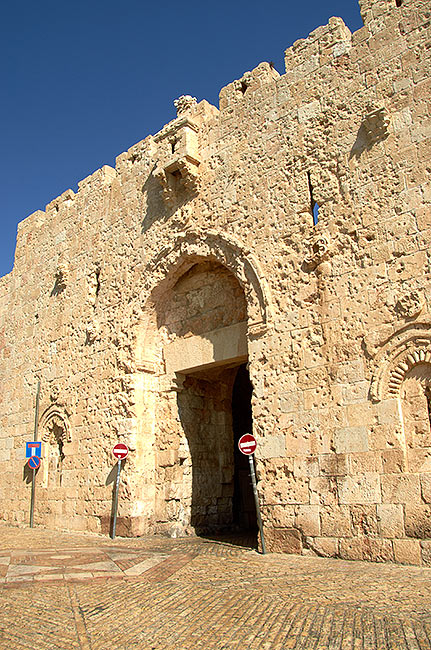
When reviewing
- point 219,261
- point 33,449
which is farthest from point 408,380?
point 33,449

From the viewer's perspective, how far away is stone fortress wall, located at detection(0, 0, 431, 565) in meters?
6.18

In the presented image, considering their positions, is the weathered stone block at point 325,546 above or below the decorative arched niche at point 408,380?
below

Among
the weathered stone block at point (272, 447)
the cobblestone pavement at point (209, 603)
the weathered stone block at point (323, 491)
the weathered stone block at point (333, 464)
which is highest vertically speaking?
the weathered stone block at point (272, 447)

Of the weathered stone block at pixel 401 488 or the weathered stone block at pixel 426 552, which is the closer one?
the weathered stone block at pixel 426 552

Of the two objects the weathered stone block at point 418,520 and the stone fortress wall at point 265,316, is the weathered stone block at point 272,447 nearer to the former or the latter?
the stone fortress wall at point 265,316

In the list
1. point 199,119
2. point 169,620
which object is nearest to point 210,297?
point 199,119

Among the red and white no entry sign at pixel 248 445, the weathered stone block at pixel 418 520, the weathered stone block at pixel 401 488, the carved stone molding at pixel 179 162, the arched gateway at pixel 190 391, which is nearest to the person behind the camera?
the weathered stone block at pixel 418 520

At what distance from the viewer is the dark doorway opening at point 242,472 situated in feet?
33.7

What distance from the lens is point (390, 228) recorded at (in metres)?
6.50

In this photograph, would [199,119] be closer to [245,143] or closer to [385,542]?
[245,143]

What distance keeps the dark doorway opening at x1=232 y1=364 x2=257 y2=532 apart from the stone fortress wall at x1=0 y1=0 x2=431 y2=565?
0.09 metres

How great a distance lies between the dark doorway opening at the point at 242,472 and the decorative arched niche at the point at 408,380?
15.4ft

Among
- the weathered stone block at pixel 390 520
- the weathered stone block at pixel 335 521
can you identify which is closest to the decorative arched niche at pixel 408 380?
the weathered stone block at pixel 390 520

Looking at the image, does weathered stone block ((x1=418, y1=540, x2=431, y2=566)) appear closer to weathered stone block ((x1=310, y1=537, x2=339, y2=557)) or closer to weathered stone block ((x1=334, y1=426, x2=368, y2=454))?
weathered stone block ((x1=310, y1=537, x2=339, y2=557))
